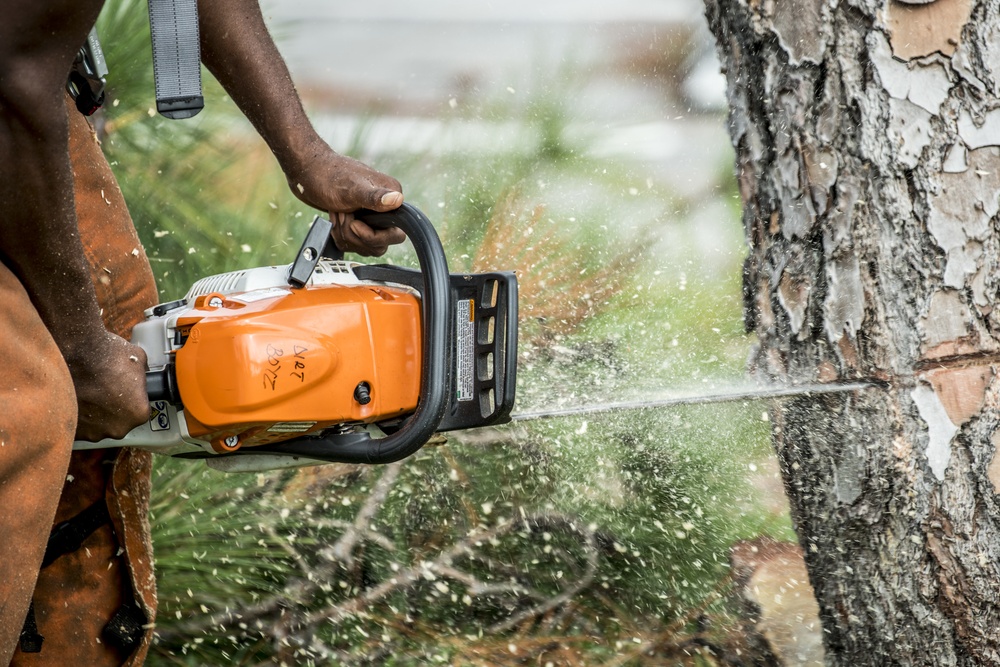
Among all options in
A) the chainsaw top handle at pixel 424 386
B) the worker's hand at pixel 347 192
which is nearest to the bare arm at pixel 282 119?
the worker's hand at pixel 347 192

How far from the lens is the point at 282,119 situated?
1.31m

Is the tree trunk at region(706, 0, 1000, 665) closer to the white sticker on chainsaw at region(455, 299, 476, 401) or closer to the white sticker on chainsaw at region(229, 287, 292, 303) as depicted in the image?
the white sticker on chainsaw at region(455, 299, 476, 401)

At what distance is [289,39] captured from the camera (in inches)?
98.4

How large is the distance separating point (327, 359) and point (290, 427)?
11cm

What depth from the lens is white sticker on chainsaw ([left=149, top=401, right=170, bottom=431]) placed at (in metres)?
1.16

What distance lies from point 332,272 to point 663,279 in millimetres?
1372

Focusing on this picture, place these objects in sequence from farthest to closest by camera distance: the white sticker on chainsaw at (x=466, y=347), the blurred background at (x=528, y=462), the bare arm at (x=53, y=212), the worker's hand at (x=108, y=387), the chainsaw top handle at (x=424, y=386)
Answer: the blurred background at (x=528, y=462) → the white sticker on chainsaw at (x=466, y=347) → the chainsaw top handle at (x=424, y=386) → the worker's hand at (x=108, y=387) → the bare arm at (x=53, y=212)

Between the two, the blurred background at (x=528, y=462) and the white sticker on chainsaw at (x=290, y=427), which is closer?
the white sticker on chainsaw at (x=290, y=427)

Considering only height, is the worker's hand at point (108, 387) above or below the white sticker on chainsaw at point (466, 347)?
below

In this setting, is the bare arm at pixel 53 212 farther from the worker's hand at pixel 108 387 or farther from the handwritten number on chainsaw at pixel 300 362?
the handwritten number on chainsaw at pixel 300 362

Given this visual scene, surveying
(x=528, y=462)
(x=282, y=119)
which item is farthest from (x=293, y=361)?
(x=528, y=462)

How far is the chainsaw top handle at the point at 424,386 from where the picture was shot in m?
1.09

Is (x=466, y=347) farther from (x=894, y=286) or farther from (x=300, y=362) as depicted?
(x=894, y=286)

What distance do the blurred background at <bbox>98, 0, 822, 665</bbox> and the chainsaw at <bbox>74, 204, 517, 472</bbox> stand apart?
2.10ft
